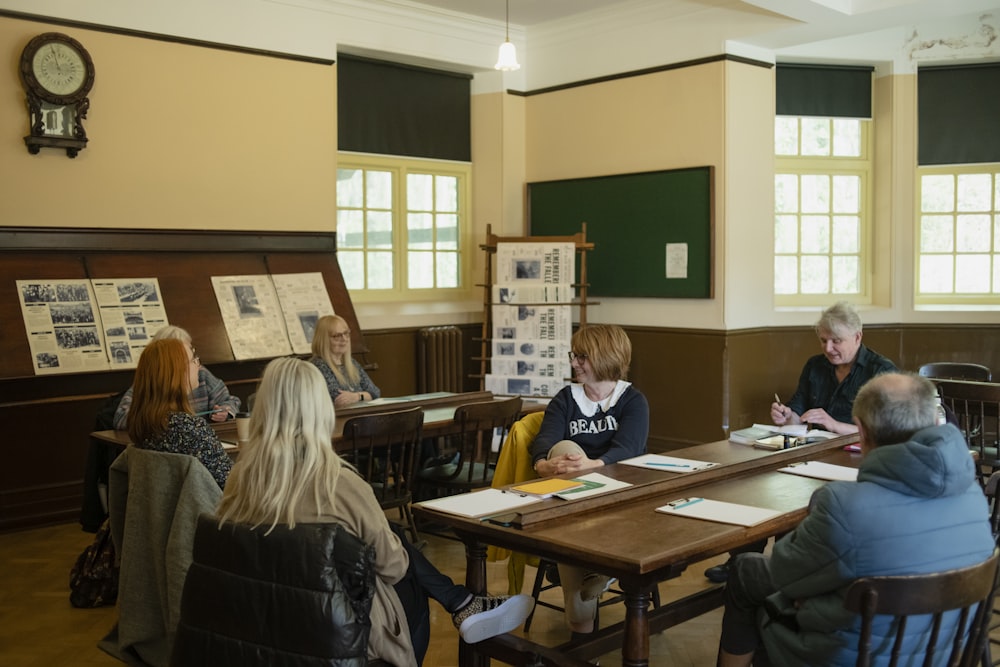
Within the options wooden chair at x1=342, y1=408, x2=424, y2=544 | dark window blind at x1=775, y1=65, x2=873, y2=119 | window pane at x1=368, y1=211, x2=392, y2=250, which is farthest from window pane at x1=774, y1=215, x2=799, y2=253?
wooden chair at x1=342, y1=408, x2=424, y2=544

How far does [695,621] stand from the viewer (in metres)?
4.37

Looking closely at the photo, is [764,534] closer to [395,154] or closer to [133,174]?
[133,174]

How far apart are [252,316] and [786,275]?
4381 millimetres

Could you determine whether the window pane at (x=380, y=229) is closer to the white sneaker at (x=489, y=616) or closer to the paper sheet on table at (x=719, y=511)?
the white sneaker at (x=489, y=616)

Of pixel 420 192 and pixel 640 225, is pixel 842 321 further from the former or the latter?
pixel 420 192

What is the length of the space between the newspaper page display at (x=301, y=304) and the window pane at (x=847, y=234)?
427 cm

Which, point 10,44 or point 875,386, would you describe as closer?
point 875,386

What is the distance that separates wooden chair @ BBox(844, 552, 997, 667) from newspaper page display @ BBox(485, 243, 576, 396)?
18.4 feet

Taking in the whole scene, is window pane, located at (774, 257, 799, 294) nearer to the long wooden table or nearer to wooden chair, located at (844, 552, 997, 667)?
the long wooden table

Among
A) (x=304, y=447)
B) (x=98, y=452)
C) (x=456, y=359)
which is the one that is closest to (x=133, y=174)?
(x=98, y=452)

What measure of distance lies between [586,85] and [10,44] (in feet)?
14.5

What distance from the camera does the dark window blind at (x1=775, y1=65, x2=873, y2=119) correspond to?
26.4 ft

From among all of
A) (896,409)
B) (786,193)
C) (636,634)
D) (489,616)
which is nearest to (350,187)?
(786,193)

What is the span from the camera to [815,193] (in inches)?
327
